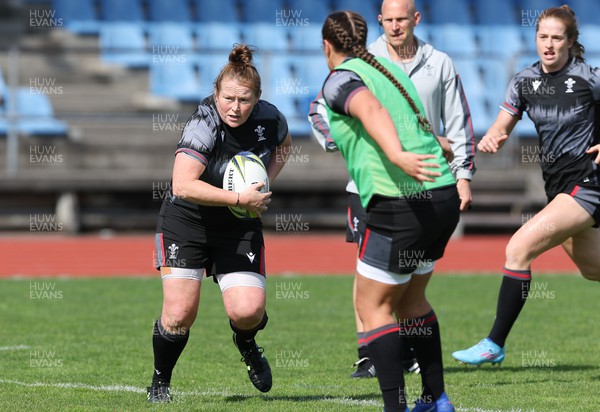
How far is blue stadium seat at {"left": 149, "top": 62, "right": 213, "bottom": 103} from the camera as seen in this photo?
20.7 metres

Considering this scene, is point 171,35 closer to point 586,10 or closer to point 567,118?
point 586,10

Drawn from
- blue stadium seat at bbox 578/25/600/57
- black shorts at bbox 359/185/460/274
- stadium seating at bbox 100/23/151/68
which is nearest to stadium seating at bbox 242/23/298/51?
stadium seating at bbox 100/23/151/68

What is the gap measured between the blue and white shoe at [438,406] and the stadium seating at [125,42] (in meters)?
16.1

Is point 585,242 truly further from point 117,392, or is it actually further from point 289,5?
point 289,5

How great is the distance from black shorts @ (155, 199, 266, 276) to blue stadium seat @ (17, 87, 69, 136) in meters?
12.7

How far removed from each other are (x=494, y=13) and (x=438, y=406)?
20.6m

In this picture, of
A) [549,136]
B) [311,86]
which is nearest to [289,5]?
[311,86]

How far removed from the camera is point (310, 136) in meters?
19.7

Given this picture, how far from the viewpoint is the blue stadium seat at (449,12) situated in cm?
2445

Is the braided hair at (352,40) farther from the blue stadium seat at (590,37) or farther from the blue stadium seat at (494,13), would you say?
the blue stadium seat at (494,13)

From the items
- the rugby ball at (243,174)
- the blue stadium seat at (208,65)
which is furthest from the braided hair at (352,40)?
the blue stadium seat at (208,65)

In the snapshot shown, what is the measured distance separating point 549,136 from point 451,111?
78 cm

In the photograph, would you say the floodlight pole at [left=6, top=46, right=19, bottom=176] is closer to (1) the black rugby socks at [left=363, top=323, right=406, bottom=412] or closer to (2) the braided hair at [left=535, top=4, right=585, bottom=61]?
(2) the braided hair at [left=535, top=4, right=585, bottom=61]

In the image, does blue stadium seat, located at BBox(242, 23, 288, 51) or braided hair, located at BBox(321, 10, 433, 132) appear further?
blue stadium seat, located at BBox(242, 23, 288, 51)
